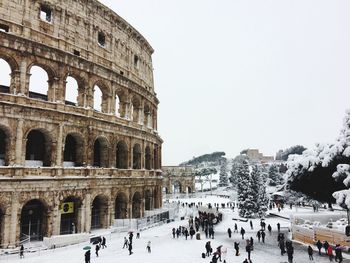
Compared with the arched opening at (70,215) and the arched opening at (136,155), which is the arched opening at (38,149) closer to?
the arched opening at (70,215)

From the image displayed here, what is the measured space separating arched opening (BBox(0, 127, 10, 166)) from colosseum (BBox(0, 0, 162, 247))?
61mm

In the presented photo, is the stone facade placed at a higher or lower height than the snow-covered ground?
higher

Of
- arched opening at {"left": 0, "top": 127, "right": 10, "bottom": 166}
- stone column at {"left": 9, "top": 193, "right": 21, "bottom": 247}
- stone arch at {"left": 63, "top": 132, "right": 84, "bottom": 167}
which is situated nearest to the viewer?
stone column at {"left": 9, "top": 193, "right": 21, "bottom": 247}

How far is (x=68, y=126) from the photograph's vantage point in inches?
817

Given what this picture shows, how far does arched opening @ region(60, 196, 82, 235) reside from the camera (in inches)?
814

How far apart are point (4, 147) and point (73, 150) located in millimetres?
4482

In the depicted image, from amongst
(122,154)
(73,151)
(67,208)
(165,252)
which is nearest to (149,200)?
(122,154)

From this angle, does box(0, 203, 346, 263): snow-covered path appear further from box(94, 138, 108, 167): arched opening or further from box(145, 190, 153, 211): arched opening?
box(145, 190, 153, 211): arched opening

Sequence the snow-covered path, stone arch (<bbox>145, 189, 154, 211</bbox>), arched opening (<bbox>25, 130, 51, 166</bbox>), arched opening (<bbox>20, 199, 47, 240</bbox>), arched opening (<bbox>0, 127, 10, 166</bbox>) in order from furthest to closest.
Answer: stone arch (<bbox>145, 189, 154, 211</bbox>) → arched opening (<bbox>25, 130, 51, 166</bbox>) → arched opening (<bbox>20, 199, 47, 240</bbox>) → arched opening (<bbox>0, 127, 10, 166</bbox>) → the snow-covered path

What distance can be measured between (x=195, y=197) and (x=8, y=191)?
4461cm

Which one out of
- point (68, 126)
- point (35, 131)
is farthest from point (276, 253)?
point (35, 131)

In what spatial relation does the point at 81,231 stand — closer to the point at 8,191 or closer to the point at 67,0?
the point at 8,191

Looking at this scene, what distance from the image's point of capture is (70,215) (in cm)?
2183

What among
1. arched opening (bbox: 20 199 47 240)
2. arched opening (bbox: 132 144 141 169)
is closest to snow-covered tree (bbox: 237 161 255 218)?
arched opening (bbox: 132 144 141 169)
